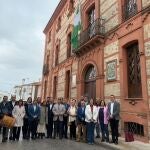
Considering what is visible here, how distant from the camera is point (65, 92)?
18.3m

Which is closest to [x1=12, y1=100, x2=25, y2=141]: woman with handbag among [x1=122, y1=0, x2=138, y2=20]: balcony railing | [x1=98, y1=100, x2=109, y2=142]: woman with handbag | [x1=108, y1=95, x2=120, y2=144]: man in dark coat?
[x1=98, y1=100, x2=109, y2=142]: woman with handbag

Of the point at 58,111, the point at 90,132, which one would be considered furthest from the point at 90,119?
the point at 58,111

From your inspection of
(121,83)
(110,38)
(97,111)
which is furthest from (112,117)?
(110,38)

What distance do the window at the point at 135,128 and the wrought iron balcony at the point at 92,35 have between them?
511cm

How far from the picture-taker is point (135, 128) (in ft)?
31.8

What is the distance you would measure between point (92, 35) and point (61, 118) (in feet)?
18.5

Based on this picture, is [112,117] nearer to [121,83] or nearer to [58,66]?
[121,83]

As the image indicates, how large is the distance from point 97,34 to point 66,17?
8.59 m

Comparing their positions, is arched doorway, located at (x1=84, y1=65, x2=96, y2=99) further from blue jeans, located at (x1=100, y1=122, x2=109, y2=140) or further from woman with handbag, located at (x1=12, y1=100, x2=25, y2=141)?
woman with handbag, located at (x1=12, y1=100, x2=25, y2=141)

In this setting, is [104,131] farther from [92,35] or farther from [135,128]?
[92,35]

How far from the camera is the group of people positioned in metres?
9.06

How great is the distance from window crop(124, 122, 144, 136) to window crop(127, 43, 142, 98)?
124 centimetres

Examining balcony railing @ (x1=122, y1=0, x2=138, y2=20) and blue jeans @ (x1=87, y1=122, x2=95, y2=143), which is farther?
balcony railing @ (x1=122, y1=0, x2=138, y2=20)

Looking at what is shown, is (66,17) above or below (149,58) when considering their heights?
above
